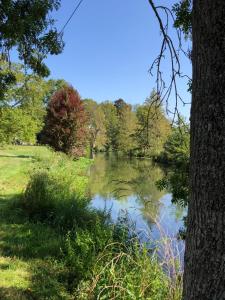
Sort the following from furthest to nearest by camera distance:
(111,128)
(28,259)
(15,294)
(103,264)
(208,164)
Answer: (111,128), (28,259), (103,264), (15,294), (208,164)

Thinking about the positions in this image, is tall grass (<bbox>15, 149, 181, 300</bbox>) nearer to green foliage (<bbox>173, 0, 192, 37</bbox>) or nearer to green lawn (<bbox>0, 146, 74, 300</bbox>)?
green lawn (<bbox>0, 146, 74, 300</bbox>)

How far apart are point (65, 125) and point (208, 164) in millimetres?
29708

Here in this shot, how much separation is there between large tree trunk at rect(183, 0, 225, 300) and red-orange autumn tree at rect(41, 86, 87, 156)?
29.0 meters

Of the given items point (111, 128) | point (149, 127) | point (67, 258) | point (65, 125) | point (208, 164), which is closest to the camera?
point (208, 164)

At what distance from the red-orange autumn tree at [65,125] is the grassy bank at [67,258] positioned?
21.1 meters

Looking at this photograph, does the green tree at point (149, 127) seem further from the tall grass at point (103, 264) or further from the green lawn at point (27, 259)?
the green lawn at point (27, 259)

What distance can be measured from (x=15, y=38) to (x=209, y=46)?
497 centimetres

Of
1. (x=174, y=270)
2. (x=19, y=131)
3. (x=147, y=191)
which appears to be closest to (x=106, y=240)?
(x=174, y=270)

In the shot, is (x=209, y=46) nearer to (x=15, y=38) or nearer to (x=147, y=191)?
(x=15, y=38)

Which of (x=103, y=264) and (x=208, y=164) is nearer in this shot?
(x=208, y=164)

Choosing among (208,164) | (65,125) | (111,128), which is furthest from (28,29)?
(111,128)

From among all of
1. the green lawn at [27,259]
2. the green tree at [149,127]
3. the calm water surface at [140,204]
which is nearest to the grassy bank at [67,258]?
the green lawn at [27,259]

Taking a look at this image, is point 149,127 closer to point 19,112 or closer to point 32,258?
point 32,258

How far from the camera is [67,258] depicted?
20.0ft
